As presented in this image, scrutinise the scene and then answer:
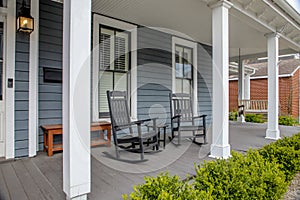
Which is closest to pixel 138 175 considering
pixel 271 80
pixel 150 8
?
pixel 150 8

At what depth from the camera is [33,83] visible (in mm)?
3115

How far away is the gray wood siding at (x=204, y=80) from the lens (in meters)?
6.43

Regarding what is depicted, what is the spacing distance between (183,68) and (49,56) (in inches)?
143

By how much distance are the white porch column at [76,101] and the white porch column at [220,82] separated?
7.06ft

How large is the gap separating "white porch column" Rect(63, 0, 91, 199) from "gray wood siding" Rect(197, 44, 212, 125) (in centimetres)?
507

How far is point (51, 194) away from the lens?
1.93 m

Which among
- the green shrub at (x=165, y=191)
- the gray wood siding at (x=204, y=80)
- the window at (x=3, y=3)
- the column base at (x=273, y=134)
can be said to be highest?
the window at (x=3, y=3)

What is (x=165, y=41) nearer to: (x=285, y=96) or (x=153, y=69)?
(x=153, y=69)

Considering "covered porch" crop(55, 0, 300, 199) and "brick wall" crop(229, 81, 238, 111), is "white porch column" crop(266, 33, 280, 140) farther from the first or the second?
"brick wall" crop(229, 81, 238, 111)

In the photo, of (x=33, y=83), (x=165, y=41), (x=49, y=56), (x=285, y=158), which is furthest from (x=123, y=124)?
(x=165, y=41)

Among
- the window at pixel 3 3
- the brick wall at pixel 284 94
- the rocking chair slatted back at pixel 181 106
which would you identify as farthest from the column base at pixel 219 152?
the brick wall at pixel 284 94

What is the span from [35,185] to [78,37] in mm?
1594

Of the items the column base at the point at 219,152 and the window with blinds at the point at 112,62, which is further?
the window with blinds at the point at 112,62

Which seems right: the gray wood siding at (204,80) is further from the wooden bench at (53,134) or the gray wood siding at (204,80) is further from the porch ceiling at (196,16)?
the wooden bench at (53,134)
